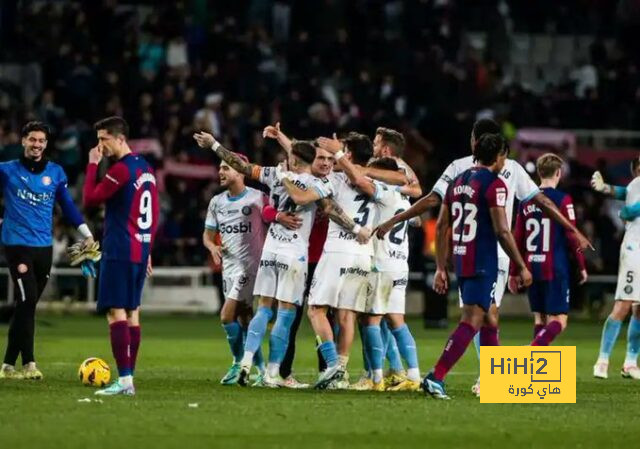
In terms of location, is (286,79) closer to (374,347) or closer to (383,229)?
(374,347)

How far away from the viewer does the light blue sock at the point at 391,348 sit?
53.5 ft

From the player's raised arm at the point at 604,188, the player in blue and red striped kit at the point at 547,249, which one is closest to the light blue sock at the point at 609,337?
the player in blue and red striped kit at the point at 547,249

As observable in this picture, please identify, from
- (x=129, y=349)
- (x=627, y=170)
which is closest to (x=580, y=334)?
(x=627, y=170)

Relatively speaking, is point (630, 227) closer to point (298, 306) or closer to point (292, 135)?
point (298, 306)

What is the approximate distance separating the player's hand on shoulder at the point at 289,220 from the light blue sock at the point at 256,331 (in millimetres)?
844

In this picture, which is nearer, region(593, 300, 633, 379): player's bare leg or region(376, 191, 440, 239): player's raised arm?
region(376, 191, 440, 239): player's raised arm

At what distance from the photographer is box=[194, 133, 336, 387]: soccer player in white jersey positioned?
15.5m

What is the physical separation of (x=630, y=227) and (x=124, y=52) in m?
17.7

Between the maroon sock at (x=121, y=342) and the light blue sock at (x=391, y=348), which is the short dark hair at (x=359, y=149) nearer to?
the light blue sock at (x=391, y=348)

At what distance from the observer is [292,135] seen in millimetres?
32219

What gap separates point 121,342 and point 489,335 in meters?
3.29

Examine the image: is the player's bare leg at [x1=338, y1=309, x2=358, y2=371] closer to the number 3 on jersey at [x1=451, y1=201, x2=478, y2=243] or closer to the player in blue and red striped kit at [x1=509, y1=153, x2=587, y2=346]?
the number 3 on jersey at [x1=451, y1=201, x2=478, y2=243]

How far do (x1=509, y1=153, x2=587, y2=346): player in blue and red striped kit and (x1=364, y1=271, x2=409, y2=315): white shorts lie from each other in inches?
67.8

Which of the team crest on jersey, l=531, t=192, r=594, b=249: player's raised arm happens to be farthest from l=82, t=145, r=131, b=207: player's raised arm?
l=531, t=192, r=594, b=249: player's raised arm
